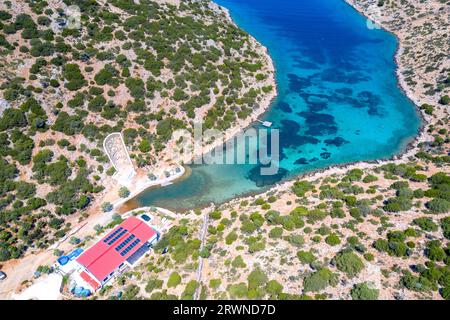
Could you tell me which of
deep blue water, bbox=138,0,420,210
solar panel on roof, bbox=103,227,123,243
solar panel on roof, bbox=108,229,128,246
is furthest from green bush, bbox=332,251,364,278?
solar panel on roof, bbox=103,227,123,243

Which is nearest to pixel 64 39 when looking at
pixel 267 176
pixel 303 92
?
pixel 267 176

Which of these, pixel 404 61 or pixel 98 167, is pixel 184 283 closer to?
pixel 98 167

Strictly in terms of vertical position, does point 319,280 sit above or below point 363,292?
below

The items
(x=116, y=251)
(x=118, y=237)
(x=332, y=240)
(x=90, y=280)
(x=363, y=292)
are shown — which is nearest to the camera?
(x=363, y=292)

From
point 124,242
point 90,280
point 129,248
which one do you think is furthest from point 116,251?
point 90,280

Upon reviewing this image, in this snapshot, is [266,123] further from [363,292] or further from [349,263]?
[363,292]

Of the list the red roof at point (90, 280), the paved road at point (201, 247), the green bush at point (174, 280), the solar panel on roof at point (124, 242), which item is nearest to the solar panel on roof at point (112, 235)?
the solar panel on roof at point (124, 242)

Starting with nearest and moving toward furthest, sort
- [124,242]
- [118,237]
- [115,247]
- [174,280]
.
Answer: [174,280]
[115,247]
[124,242]
[118,237]

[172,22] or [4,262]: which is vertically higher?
[172,22]
